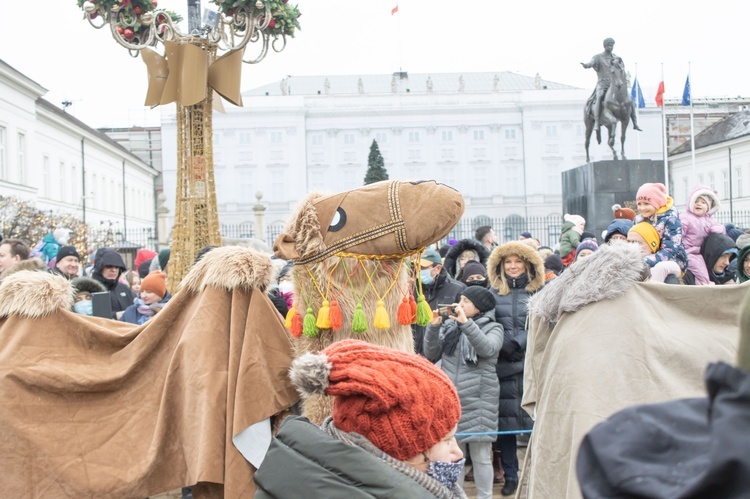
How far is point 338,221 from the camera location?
3.35 m

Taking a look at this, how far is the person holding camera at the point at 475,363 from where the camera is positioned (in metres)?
5.08

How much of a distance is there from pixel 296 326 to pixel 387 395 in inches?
56.8

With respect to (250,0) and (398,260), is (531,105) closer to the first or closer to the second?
(250,0)

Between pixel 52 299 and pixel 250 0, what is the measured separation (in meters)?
4.28

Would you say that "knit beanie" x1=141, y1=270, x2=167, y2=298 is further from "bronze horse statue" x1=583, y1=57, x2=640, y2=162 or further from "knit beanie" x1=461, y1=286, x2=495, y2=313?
"bronze horse statue" x1=583, y1=57, x2=640, y2=162

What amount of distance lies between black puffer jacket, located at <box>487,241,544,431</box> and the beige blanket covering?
8.15 ft

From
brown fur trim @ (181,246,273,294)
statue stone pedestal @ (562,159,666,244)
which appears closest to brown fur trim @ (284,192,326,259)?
brown fur trim @ (181,246,273,294)

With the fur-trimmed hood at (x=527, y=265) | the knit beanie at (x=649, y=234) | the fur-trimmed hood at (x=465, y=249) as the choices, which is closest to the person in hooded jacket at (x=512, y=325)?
the fur-trimmed hood at (x=527, y=265)

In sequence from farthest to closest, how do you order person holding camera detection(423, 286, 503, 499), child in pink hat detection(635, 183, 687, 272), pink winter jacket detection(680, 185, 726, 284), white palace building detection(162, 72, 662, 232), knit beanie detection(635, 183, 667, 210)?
white palace building detection(162, 72, 662, 232), pink winter jacket detection(680, 185, 726, 284), knit beanie detection(635, 183, 667, 210), child in pink hat detection(635, 183, 687, 272), person holding camera detection(423, 286, 503, 499)

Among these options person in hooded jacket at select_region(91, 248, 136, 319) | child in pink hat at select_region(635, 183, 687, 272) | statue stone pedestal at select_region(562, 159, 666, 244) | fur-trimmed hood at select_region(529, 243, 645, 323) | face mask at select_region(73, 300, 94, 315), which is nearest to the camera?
fur-trimmed hood at select_region(529, 243, 645, 323)

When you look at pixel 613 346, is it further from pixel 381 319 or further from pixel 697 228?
pixel 697 228

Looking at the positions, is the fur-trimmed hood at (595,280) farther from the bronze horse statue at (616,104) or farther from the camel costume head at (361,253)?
the bronze horse statue at (616,104)

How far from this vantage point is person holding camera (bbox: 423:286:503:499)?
5.08 m

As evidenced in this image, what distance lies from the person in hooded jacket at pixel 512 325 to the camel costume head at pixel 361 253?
225 centimetres
